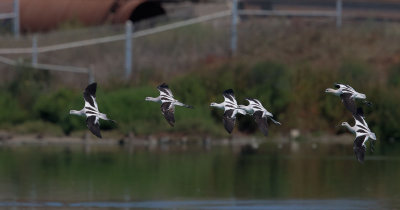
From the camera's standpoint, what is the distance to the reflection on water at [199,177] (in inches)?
1222

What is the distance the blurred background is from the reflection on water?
5 centimetres

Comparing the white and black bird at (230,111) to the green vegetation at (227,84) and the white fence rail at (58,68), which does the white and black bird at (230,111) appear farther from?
the white fence rail at (58,68)

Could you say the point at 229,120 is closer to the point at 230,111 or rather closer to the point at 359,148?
the point at 230,111

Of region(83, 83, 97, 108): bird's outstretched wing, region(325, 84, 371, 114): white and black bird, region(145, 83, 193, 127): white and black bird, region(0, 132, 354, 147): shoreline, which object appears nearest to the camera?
region(325, 84, 371, 114): white and black bird

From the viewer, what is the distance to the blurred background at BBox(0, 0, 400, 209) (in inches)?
1352

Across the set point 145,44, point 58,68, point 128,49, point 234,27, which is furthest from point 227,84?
point 58,68

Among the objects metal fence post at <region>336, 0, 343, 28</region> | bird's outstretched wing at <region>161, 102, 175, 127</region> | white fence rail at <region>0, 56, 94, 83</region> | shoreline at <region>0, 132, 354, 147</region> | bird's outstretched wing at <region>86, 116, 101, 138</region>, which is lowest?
bird's outstretched wing at <region>86, 116, 101, 138</region>

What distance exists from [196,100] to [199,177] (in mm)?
15430

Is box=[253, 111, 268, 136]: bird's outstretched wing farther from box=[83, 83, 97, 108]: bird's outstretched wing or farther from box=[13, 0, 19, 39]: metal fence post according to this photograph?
box=[13, 0, 19, 39]: metal fence post

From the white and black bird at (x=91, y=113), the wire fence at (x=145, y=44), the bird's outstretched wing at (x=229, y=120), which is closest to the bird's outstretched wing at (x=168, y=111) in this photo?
the bird's outstretched wing at (x=229, y=120)

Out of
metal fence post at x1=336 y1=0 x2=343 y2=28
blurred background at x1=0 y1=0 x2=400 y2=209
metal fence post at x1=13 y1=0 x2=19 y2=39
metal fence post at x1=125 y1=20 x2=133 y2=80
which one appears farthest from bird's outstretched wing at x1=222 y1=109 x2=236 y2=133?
metal fence post at x1=13 y1=0 x2=19 y2=39

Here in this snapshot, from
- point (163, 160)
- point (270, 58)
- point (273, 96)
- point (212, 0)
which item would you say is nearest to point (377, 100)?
point (273, 96)

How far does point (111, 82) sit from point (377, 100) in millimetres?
11583

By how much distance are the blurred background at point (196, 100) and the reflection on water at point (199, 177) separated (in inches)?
2.0
